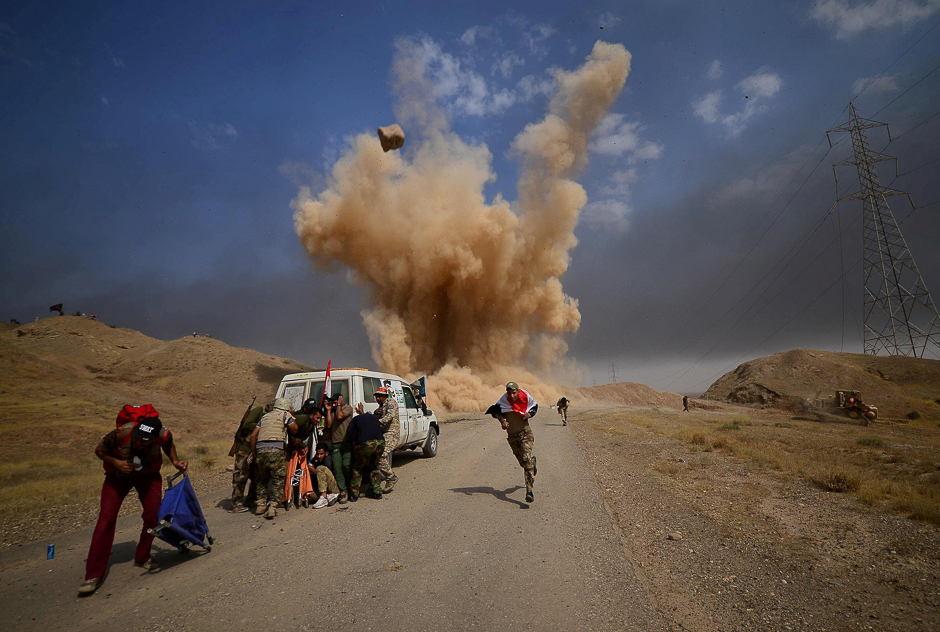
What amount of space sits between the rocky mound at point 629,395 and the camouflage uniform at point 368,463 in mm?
56082

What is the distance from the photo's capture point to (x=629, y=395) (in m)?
64.4

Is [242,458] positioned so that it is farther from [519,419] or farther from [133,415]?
[519,419]

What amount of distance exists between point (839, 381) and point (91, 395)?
58878 millimetres

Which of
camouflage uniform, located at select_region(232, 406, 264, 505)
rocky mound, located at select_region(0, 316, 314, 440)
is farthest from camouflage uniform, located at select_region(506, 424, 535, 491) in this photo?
rocky mound, located at select_region(0, 316, 314, 440)

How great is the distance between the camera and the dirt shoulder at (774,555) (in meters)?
3.35

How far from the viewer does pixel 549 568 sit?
4.11 meters

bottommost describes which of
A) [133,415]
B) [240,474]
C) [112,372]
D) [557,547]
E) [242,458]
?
[557,547]

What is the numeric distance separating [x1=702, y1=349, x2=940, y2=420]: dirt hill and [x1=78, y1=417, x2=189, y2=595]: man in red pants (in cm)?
3996

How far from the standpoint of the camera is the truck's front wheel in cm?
1152

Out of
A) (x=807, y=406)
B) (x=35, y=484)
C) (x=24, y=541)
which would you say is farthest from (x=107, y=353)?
(x=807, y=406)

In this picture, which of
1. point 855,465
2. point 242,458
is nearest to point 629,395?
point 855,465

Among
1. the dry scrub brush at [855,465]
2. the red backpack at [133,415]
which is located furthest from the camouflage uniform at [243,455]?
the dry scrub brush at [855,465]

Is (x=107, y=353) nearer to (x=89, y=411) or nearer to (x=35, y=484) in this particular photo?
(x=89, y=411)

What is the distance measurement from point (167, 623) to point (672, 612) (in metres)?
3.89
